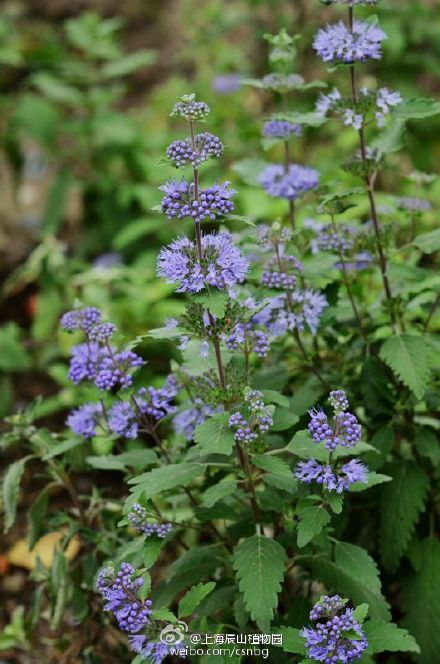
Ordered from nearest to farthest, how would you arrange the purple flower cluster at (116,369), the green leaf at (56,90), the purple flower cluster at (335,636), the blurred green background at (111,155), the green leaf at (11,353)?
1. the purple flower cluster at (335,636)
2. the purple flower cluster at (116,369)
3. the green leaf at (11,353)
4. the blurred green background at (111,155)
5. the green leaf at (56,90)

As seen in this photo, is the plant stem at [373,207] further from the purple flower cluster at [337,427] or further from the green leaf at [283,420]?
the purple flower cluster at [337,427]

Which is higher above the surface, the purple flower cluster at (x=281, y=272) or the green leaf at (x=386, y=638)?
the purple flower cluster at (x=281, y=272)

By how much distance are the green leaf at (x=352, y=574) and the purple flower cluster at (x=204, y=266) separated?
77cm

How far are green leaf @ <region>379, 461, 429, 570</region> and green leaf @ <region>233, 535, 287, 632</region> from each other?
1.57ft

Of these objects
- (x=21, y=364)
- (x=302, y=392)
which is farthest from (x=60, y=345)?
(x=302, y=392)

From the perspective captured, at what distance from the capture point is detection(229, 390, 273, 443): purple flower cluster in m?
1.95

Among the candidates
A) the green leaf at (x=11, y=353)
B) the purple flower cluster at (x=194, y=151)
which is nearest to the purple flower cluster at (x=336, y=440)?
the purple flower cluster at (x=194, y=151)

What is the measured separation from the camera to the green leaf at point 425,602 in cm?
245

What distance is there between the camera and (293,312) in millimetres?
2412

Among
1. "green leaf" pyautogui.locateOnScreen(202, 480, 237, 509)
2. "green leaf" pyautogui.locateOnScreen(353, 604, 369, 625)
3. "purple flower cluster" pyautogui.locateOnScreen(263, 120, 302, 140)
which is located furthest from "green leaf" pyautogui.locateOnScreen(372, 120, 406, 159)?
"green leaf" pyautogui.locateOnScreen(353, 604, 369, 625)

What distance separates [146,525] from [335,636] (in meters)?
0.56

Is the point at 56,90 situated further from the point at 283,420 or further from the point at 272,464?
the point at 272,464

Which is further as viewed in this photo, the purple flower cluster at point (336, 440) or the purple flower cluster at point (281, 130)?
the purple flower cluster at point (281, 130)

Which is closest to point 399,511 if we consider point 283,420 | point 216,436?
point 283,420
